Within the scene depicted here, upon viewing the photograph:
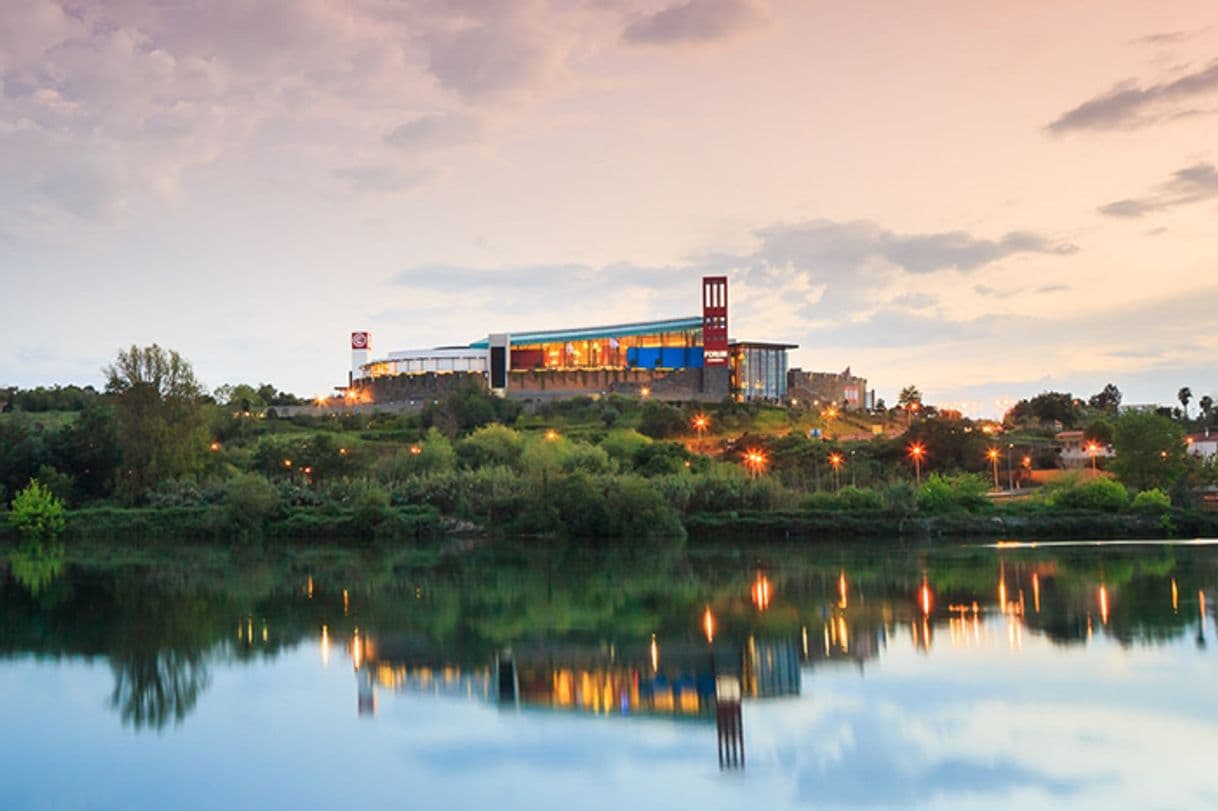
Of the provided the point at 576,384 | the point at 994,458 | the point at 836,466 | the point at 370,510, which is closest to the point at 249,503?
the point at 370,510

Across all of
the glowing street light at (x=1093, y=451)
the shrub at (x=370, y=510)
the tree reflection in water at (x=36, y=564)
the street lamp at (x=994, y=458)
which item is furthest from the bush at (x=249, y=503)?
the glowing street light at (x=1093, y=451)

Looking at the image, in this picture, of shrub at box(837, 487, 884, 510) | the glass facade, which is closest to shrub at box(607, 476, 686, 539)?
shrub at box(837, 487, 884, 510)

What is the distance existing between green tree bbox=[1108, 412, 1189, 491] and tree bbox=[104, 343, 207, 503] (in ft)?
151

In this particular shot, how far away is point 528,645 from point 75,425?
4815cm

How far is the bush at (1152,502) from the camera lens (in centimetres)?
5109

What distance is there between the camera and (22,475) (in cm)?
6047

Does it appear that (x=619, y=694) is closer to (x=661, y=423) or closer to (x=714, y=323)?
(x=661, y=423)

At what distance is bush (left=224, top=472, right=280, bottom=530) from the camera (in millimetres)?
53312

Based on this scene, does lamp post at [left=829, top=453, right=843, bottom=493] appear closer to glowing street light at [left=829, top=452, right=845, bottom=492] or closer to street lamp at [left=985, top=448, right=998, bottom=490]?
glowing street light at [left=829, top=452, right=845, bottom=492]

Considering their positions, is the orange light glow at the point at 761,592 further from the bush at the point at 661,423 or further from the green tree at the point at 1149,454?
the bush at the point at 661,423

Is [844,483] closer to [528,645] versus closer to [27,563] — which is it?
[27,563]

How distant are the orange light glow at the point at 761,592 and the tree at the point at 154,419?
120 feet

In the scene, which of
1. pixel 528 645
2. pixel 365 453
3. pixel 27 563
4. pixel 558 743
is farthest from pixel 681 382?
pixel 558 743

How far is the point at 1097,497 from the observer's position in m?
52.2
